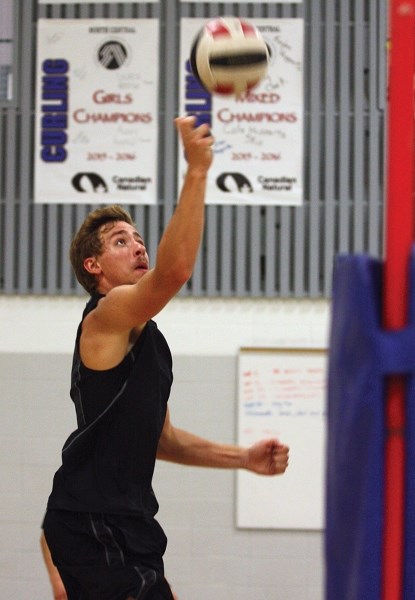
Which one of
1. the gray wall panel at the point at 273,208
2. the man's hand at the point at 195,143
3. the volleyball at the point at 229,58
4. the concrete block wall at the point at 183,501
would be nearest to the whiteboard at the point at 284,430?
the concrete block wall at the point at 183,501

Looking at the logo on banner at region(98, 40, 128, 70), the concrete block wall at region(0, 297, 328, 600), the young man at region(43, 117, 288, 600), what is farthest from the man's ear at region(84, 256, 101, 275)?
the logo on banner at region(98, 40, 128, 70)

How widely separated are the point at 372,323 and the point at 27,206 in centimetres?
600

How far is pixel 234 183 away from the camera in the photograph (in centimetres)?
729

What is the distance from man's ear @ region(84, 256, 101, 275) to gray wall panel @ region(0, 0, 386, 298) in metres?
3.53

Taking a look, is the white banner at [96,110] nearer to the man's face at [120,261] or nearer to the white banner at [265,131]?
the white banner at [265,131]

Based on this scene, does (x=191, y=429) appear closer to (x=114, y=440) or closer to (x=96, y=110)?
(x=96, y=110)

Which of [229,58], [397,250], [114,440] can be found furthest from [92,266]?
[397,250]

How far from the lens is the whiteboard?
693 cm

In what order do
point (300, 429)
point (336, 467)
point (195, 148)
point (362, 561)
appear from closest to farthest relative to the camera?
point (362, 561) → point (336, 467) → point (195, 148) → point (300, 429)

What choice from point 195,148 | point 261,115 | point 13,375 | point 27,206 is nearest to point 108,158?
point 27,206

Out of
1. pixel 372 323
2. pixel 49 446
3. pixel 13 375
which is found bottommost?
pixel 49 446

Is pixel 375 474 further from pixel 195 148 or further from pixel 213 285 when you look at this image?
pixel 213 285

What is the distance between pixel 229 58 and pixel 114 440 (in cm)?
148

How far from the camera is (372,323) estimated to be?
1.73m
